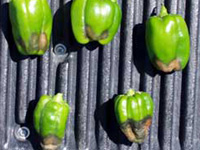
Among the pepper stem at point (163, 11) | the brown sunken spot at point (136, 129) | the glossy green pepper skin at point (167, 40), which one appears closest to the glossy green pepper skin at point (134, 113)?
the brown sunken spot at point (136, 129)

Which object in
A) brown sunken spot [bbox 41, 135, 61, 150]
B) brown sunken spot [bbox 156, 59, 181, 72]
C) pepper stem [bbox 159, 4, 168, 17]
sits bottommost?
brown sunken spot [bbox 41, 135, 61, 150]

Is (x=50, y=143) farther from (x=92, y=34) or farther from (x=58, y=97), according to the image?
(x=92, y=34)

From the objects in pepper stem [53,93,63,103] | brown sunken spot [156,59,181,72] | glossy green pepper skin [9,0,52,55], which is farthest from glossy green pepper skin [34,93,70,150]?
brown sunken spot [156,59,181,72]

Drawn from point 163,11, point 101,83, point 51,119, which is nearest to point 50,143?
point 51,119

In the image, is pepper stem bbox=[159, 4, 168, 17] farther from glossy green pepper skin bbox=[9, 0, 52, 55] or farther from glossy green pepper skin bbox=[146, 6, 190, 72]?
glossy green pepper skin bbox=[9, 0, 52, 55]

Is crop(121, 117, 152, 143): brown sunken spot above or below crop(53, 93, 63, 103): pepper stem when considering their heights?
below

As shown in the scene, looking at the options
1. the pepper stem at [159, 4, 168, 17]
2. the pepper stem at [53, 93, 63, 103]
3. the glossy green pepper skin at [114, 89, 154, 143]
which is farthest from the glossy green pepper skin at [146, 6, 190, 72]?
the pepper stem at [53, 93, 63, 103]
